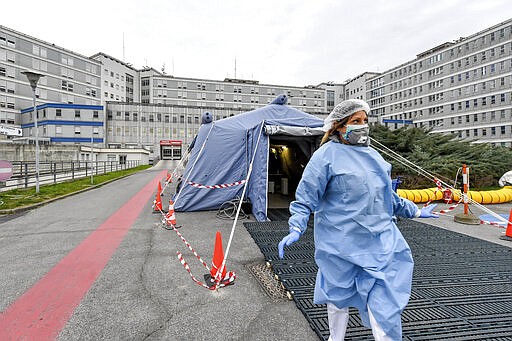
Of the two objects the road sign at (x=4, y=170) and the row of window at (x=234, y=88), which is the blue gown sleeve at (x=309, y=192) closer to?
the road sign at (x=4, y=170)

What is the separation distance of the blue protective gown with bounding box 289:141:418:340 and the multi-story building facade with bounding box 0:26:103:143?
5304cm

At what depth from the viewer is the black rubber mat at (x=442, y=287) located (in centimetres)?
280

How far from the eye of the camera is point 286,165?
12.6m

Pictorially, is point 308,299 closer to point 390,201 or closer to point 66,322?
point 390,201

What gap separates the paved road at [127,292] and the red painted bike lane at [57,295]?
0.04ft

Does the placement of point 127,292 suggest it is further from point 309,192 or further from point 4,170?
point 4,170

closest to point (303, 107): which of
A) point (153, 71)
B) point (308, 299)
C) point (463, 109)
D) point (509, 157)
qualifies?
point (463, 109)

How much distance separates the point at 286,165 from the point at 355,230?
1058cm

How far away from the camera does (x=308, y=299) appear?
3.35m

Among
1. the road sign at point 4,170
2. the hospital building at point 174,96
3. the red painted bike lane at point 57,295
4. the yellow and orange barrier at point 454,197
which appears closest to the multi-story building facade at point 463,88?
the hospital building at point 174,96

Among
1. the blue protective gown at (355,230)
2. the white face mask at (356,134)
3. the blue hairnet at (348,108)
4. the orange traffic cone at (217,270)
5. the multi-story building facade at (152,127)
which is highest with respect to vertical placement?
the multi-story building facade at (152,127)

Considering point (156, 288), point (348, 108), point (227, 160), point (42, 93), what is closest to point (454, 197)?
point (227, 160)

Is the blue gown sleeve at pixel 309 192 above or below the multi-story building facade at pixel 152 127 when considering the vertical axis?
below

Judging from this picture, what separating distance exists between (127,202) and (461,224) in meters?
10.9
